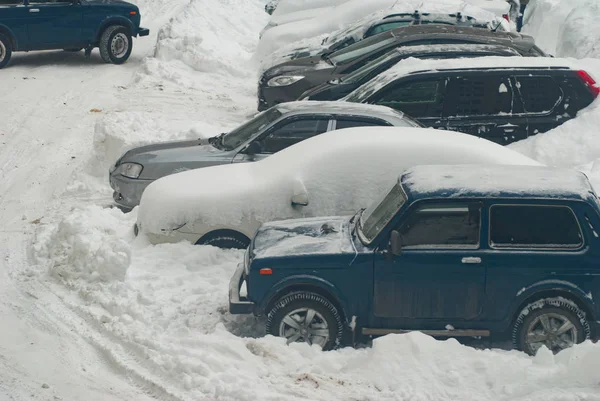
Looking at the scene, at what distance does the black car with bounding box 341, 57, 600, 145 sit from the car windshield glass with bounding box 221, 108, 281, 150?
1.56 metres

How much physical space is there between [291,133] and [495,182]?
350 cm

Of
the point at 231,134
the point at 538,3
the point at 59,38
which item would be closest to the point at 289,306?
the point at 231,134

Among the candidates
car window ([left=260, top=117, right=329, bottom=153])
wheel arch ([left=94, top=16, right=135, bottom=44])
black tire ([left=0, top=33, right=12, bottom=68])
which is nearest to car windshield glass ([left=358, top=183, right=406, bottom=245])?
car window ([left=260, top=117, right=329, bottom=153])

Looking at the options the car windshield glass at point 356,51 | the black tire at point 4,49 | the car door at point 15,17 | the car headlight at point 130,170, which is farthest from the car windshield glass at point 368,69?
the black tire at point 4,49

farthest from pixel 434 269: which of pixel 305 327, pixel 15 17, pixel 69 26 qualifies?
pixel 69 26

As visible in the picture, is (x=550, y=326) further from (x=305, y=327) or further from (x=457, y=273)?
(x=305, y=327)

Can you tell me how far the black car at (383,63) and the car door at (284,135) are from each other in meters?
2.57

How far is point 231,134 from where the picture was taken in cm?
1080

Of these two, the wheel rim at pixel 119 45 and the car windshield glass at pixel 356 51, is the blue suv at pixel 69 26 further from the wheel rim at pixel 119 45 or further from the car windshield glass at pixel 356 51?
the car windshield glass at pixel 356 51

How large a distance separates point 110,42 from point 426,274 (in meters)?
→ 13.7

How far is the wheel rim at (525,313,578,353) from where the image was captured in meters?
7.10

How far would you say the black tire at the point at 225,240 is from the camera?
870cm

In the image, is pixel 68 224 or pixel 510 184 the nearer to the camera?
pixel 510 184

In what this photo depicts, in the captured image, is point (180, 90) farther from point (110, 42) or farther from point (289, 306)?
point (289, 306)
